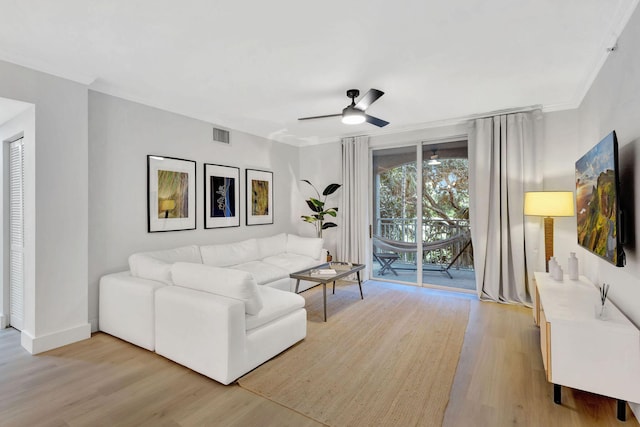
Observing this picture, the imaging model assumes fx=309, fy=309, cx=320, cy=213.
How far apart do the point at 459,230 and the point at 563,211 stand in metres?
1.53

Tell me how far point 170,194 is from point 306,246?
2159mm

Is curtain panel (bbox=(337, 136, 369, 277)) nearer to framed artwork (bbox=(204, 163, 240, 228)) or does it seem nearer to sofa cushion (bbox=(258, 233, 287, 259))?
sofa cushion (bbox=(258, 233, 287, 259))

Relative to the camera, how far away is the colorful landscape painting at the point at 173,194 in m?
3.77

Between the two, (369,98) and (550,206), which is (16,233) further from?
(550,206)

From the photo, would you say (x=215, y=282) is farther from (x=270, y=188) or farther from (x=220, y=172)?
(x=270, y=188)

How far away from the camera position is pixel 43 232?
2719 mm

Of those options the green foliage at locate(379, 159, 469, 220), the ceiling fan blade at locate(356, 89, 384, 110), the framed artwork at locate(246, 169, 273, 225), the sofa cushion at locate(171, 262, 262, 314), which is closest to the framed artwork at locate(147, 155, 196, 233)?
the framed artwork at locate(246, 169, 273, 225)

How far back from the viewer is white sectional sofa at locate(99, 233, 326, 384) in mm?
2225

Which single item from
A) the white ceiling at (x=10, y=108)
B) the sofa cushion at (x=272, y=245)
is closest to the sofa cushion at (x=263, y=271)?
the sofa cushion at (x=272, y=245)

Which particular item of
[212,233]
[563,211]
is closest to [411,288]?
[563,211]

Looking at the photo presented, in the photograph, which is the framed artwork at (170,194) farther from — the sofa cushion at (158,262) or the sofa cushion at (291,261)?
the sofa cushion at (291,261)

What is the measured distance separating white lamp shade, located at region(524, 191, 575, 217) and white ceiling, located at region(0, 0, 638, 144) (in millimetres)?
1145

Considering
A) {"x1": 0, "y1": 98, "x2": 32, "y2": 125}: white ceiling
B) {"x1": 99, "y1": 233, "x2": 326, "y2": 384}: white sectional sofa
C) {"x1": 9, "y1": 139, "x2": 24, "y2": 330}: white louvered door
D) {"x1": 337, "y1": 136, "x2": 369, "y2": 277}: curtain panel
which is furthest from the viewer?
{"x1": 337, "y1": 136, "x2": 369, "y2": 277}: curtain panel

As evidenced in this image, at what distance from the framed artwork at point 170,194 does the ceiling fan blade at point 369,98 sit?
2.37 m
